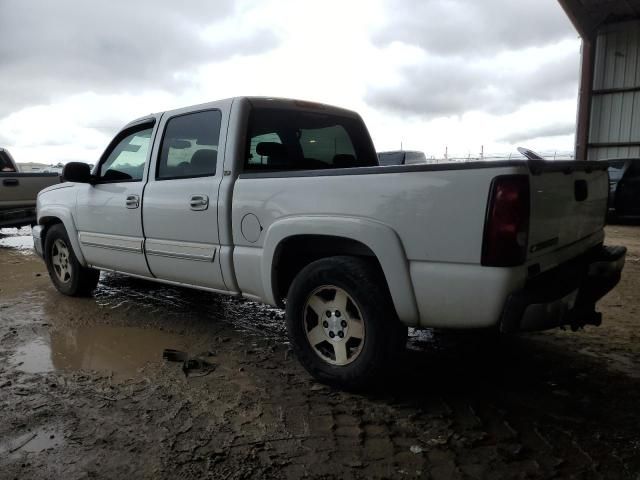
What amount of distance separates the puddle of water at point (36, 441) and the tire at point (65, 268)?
285cm

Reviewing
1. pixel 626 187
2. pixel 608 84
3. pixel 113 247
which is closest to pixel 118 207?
pixel 113 247

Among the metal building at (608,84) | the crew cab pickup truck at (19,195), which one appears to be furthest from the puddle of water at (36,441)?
the metal building at (608,84)

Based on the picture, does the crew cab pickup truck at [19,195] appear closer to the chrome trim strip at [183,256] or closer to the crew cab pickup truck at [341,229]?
the crew cab pickup truck at [341,229]

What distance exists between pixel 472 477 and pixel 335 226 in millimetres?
1448

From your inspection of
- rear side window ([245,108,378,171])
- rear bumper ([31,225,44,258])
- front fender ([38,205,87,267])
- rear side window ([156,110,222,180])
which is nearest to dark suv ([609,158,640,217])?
rear side window ([245,108,378,171])

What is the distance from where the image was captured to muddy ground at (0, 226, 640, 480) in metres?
2.36

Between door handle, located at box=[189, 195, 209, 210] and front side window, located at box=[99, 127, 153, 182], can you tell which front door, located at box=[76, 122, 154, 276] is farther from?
door handle, located at box=[189, 195, 209, 210]

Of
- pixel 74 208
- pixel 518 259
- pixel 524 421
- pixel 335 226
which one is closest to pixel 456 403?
pixel 524 421

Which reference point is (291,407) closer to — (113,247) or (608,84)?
(113,247)

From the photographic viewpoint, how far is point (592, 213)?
3268 mm

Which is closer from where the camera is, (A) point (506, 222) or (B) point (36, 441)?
(A) point (506, 222)

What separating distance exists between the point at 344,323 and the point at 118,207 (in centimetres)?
253

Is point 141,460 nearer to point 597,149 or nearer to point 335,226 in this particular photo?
point 335,226

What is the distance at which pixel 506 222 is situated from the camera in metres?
2.35
